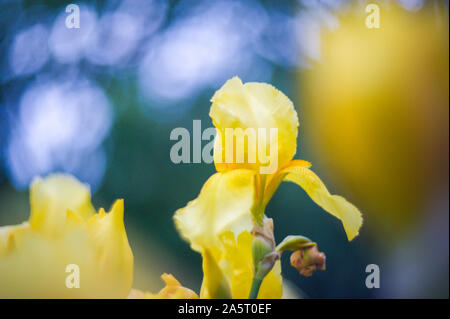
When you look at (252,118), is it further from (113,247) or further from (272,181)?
(113,247)

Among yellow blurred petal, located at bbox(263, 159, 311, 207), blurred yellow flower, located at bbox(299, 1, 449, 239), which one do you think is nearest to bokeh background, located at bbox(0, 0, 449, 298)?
blurred yellow flower, located at bbox(299, 1, 449, 239)

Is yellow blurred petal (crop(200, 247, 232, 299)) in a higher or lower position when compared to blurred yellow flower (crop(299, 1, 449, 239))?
lower

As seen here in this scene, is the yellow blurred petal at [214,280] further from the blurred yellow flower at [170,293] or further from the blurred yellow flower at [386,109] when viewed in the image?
the blurred yellow flower at [386,109]

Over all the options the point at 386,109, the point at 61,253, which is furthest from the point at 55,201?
the point at 386,109

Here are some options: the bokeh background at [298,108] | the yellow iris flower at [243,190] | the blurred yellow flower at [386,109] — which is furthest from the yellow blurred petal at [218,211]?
the blurred yellow flower at [386,109]

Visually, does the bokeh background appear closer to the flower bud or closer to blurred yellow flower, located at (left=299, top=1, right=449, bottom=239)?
blurred yellow flower, located at (left=299, top=1, right=449, bottom=239)

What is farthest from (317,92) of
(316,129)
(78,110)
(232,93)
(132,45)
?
(232,93)
